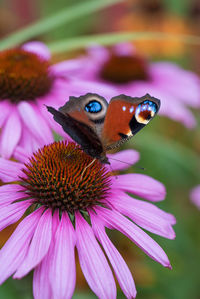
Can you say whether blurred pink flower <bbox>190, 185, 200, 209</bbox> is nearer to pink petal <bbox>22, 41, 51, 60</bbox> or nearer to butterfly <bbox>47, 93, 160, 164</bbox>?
butterfly <bbox>47, 93, 160, 164</bbox>

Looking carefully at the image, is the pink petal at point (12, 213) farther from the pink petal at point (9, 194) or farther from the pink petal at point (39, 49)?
the pink petal at point (39, 49)

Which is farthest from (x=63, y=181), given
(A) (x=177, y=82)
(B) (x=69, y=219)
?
(A) (x=177, y=82)

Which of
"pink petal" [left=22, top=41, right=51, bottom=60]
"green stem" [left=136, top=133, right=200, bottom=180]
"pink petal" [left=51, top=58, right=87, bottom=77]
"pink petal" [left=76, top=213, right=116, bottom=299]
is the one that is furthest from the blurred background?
"pink petal" [left=22, top=41, right=51, bottom=60]

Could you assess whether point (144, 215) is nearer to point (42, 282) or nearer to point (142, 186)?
point (142, 186)

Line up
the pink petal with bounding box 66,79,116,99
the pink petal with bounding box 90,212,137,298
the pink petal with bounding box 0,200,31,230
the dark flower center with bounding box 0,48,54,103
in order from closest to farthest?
the pink petal with bounding box 90,212,137,298
the pink petal with bounding box 0,200,31,230
the dark flower center with bounding box 0,48,54,103
the pink petal with bounding box 66,79,116,99

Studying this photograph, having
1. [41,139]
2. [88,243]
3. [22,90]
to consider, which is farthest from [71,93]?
[88,243]

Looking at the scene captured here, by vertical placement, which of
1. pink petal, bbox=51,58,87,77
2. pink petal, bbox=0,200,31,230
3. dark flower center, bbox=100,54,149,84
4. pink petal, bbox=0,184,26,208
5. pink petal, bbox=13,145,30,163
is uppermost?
dark flower center, bbox=100,54,149,84

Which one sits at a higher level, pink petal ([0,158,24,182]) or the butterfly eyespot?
the butterfly eyespot
